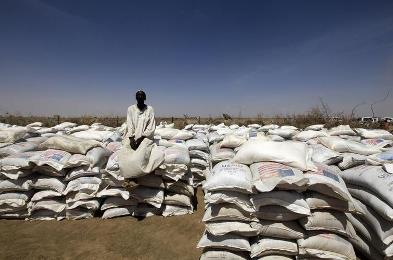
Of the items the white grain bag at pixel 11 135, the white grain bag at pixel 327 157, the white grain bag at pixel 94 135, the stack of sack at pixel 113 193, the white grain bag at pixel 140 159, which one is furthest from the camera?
the white grain bag at pixel 94 135

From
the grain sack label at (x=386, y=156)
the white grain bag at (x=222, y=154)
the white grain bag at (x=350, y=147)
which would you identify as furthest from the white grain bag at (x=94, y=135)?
the grain sack label at (x=386, y=156)

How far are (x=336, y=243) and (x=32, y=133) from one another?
6292 millimetres

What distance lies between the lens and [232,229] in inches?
108

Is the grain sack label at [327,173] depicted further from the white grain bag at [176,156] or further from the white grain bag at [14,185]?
the white grain bag at [14,185]

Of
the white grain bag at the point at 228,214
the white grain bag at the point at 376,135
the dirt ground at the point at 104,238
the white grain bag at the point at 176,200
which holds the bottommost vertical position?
the dirt ground at the point at 104,238

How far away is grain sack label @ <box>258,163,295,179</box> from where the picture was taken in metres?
2.74

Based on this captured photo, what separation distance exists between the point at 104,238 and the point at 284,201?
234 centimetres

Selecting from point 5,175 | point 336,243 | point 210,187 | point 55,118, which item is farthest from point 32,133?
point 55,118

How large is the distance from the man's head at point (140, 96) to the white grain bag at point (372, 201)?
325cm

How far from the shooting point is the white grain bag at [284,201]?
2618 millimetres

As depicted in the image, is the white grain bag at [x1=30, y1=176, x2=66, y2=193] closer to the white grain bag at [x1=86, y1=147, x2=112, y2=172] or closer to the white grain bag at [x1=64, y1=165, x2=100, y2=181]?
the white grain bag at [x1=64, y1=165, x2=100, y2=181]

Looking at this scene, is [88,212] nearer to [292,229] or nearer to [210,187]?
[210,187]

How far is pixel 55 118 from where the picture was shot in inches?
773

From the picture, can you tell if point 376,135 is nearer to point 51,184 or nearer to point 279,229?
point 279,229
